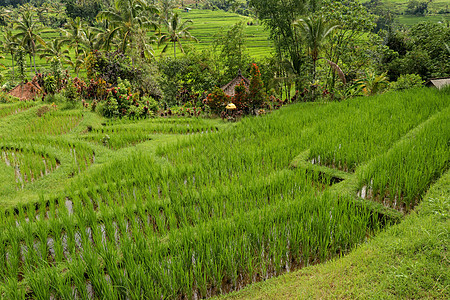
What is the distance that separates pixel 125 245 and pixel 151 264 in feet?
1.18

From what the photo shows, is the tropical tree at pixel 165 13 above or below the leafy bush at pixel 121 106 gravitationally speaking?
above

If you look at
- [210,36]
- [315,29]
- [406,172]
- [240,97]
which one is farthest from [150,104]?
[210,36]

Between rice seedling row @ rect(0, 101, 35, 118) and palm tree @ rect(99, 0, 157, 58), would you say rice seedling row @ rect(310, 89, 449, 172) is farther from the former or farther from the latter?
palm tree @ rect(99, 0, 157, 58)

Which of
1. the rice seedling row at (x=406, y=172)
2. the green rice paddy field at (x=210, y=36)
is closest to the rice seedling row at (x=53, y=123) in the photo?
the rice seedling row at (x=406, y=172)

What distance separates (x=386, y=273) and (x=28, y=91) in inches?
527

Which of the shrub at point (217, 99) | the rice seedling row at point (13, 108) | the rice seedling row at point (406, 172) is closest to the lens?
the rice seedling row at point (406, 172)

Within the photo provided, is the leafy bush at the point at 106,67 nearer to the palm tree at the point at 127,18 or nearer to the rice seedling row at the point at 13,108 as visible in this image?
the palm tree at the point at 127,18

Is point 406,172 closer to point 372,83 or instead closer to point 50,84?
point 372,83

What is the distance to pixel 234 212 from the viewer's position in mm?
3443

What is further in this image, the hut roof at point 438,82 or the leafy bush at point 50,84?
the leafy bush at point 50,84

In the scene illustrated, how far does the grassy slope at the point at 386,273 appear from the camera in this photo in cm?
220

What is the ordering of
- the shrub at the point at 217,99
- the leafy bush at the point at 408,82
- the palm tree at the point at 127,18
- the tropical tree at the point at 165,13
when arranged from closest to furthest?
the shrub at the point at 217,99, the leafy bush at the point at 408,82, the palm tree at the point at 127,18, the tropical tree at the point at 165,13

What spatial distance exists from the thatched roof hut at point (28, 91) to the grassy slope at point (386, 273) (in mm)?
11250

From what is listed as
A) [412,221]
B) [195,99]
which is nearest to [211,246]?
[412,221]
